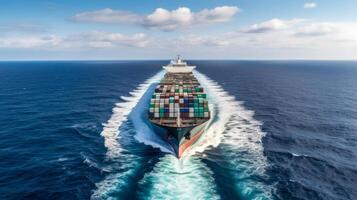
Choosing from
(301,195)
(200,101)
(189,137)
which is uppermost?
(200,101)

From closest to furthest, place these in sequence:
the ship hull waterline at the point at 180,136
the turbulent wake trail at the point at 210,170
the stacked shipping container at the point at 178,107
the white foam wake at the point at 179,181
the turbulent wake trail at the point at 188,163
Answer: the white foam wake at the point at 179,181, the turbulent wake trail at the point at 210,170, the turbulent wake trail at the point at 188,163, the ship hull waterline at the point at 180,136, the stacked shipping container at the point at 178,107

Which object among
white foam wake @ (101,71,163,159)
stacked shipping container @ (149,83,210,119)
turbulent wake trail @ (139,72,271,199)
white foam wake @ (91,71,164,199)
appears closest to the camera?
turbulent wake trail @ (139,72,271,199)

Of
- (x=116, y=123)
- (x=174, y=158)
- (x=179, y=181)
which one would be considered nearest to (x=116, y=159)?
(x=174, y=158)

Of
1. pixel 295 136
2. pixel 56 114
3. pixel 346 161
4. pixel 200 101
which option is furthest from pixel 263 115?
pixel 56 114

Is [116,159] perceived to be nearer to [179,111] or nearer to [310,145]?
[179,111]

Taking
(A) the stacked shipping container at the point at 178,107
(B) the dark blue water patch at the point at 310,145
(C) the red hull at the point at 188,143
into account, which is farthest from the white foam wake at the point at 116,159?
(B) the dark blue water patch at the point at 310,145

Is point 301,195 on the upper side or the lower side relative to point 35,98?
lower

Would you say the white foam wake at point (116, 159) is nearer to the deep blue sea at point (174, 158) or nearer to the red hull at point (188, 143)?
the deep blue sea at point (174, 158)


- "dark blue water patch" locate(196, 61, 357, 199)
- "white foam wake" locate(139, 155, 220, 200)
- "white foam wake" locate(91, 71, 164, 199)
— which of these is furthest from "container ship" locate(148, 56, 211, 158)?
"dark blue water patch" locate(196, 61, 357, 199)

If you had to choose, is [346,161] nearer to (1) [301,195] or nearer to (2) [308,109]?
(1) [301,195]

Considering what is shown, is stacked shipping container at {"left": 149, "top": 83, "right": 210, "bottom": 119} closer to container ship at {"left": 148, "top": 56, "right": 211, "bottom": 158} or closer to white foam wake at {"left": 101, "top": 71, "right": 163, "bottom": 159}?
container ship at {"left": 148, "top": 56, "right": 211, "bottom": 158}

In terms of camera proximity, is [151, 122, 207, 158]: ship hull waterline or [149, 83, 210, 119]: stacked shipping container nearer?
[151, 122, 207, 158]: ship hull waterline
